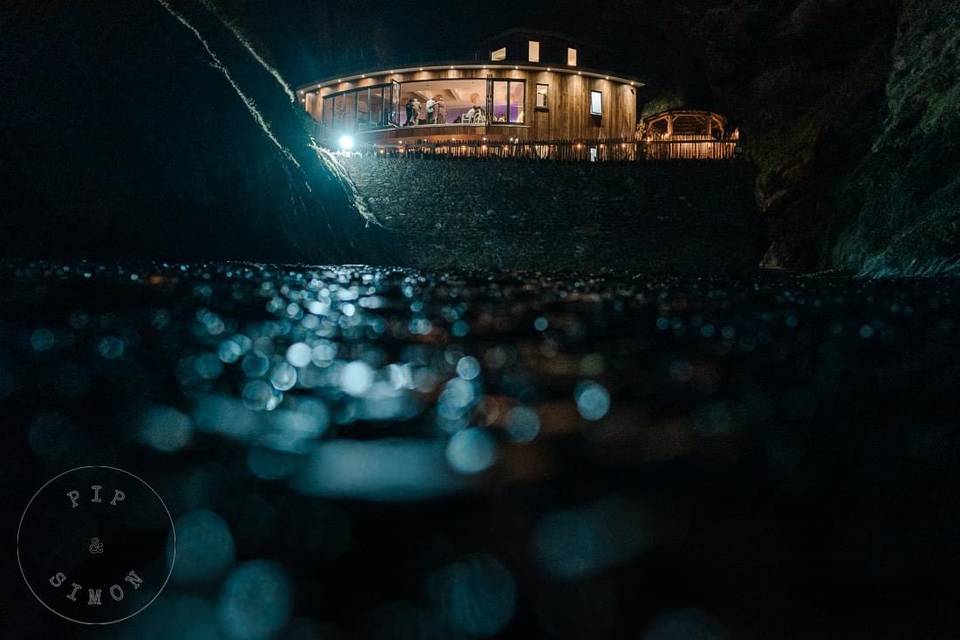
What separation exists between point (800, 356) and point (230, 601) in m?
4.37

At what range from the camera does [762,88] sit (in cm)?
3331

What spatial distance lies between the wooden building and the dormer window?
0.06 metres

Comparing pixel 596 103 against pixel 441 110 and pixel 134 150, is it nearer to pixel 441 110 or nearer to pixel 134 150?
pixel 441 110

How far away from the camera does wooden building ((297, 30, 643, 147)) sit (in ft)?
121

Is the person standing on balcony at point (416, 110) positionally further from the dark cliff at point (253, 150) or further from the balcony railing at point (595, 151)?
the dark cliff at point (253, 150)

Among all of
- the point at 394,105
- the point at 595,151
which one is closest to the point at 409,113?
the point at 394,105

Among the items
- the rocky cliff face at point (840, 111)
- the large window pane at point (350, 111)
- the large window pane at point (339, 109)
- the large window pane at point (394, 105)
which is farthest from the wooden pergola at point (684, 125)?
the large window pane at point (339, 109)

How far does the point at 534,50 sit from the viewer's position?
39750 mm

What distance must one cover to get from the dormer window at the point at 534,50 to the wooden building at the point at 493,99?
0.20 feet

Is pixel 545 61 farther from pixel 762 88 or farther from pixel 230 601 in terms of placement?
pixel 230 601

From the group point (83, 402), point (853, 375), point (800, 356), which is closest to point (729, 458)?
point (853, 375)

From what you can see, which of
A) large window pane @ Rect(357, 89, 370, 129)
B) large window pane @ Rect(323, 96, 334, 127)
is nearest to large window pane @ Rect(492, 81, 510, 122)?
large window pane @ Rect(357, 89, 370, 129)

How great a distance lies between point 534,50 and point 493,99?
17.9 ft

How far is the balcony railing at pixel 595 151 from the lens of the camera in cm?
2731
